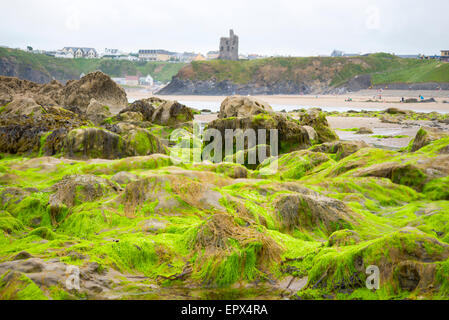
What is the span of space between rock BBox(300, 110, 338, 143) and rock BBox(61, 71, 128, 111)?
45.9 ft

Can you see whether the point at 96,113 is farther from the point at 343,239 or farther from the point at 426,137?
the point at 343,239

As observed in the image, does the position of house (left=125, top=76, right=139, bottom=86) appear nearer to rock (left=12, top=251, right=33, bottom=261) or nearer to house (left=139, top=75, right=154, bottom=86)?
house (left=139, top=75, right=154, bottom=86)

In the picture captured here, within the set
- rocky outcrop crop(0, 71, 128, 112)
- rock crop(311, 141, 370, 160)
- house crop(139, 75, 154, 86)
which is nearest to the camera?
rock crop(311, 141, 370, 160)

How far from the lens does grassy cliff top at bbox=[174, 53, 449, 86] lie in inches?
4744

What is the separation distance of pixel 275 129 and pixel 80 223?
983cm

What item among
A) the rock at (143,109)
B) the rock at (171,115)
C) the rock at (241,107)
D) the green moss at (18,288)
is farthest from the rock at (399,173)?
the rock at (143,109)

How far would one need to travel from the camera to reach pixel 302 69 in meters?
130

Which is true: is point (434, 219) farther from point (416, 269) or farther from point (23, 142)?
point (23, 142)

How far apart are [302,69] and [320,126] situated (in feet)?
380

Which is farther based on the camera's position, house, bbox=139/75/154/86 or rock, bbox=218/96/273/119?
house, bbox=139/75/154/86

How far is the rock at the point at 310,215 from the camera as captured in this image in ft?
20.7

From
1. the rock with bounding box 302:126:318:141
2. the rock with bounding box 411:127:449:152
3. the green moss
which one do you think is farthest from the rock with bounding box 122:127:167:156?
the green moss

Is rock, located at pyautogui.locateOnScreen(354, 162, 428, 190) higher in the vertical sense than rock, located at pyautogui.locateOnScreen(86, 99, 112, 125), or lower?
lower
